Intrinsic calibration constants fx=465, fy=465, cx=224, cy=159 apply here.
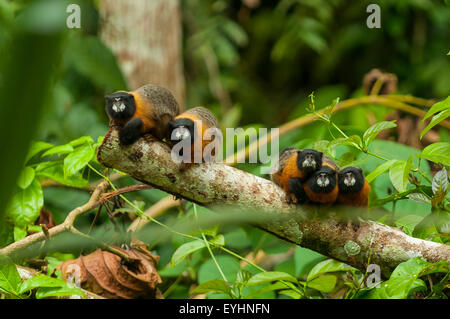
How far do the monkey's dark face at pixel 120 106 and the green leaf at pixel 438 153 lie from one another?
1041mm

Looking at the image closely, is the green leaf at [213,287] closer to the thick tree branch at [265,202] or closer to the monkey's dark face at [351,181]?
the thick tree branch at [265,202]

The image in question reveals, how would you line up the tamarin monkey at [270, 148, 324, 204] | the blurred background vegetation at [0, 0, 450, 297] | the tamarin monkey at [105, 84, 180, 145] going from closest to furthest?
the tamarin monkey at [105, 84, 180, 145] < the tamarin monkey at [270, 148, 324, 204] < the blurred background vegetation at [0, 0, 450, 297]

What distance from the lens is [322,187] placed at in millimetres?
1710

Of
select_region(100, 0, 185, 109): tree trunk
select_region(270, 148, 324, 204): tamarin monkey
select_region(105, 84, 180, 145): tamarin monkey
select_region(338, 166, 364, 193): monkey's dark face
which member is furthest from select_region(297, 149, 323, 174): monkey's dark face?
select_region(100, 0, 185, 109): tree trunk

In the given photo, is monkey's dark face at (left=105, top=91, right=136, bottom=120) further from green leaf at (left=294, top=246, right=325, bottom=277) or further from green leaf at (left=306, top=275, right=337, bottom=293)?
green leaf at (left=294, top=246, right=325, bottom=277)

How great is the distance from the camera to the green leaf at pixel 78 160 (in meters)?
1.98

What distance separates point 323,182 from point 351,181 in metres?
0.12

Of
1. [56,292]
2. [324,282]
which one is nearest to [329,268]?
[324,282]

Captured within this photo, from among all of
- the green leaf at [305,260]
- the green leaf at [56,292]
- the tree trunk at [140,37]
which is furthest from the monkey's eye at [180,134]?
the tree trunk at [140,37]

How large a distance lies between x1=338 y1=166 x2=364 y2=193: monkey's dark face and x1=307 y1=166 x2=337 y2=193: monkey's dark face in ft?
0.17

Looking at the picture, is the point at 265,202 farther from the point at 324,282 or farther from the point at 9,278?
the point at 9,278

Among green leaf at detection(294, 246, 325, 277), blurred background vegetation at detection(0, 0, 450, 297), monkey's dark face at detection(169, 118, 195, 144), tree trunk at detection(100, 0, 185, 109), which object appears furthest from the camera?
tree trunk at detection(100, 0, 185, 109)

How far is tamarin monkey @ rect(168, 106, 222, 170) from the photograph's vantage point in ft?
5.31

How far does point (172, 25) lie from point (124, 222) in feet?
10.3
